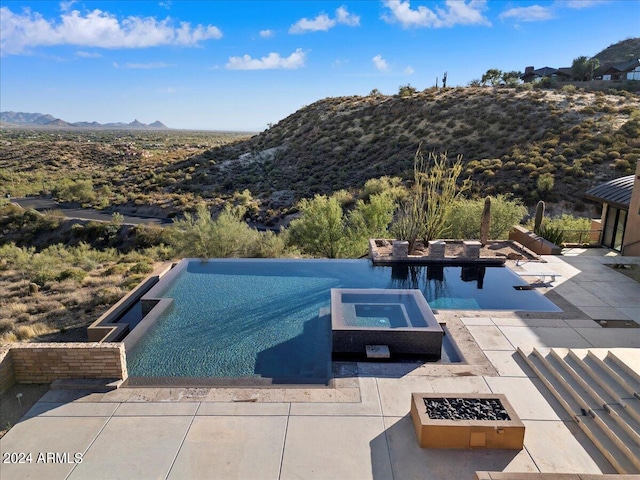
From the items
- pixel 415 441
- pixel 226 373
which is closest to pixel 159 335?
pixel 226 373

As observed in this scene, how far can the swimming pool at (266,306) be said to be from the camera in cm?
748

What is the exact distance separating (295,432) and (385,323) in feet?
11.1

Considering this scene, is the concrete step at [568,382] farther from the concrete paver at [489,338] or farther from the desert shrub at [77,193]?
the desert shrub at [77,193]

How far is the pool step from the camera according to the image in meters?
5.14

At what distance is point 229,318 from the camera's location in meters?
9.24

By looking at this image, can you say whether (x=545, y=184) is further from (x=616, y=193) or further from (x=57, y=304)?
(x=57, y=304)

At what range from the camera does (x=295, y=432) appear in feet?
17.9

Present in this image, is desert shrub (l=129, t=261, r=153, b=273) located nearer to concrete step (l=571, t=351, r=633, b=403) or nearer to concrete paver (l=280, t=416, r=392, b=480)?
concrete paver (l=280, t=416, r=392, b=480)

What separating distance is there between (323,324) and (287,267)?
3.99 metres

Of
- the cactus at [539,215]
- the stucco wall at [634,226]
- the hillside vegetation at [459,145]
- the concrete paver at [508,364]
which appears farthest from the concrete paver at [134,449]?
the hillside vegetation at [459,145]

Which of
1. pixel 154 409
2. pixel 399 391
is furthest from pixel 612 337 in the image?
pixel 154 409

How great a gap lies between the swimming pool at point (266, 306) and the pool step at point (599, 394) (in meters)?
2.68

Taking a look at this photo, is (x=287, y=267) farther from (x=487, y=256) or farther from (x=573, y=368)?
(x=573, y=368)

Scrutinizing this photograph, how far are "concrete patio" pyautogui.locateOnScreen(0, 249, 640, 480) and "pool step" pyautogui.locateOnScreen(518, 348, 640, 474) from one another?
0.42ft
